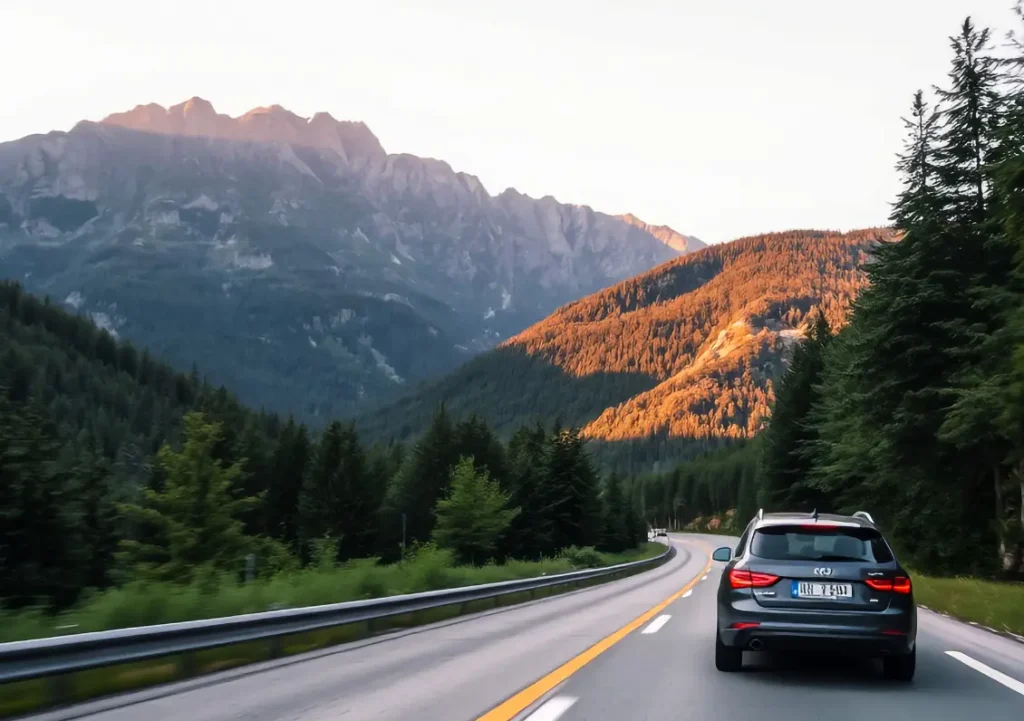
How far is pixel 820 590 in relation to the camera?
8.94 metres

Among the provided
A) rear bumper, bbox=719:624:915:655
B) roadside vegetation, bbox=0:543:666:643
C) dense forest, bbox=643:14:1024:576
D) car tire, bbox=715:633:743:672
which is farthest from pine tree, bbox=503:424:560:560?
rear bumper, bbox=719:624:915:655

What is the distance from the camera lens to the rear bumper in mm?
8727

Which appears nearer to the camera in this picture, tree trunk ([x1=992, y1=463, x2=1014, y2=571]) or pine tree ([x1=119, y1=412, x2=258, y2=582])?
tree trunk ([x1=992, y1=463, x2=1014, y2=571])

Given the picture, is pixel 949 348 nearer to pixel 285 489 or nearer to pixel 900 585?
pixel 900 585

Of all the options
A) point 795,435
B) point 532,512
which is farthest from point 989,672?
point 532,512

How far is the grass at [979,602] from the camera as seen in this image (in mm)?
14172

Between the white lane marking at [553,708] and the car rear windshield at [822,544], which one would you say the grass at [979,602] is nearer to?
the car rear windshield at [822,544]

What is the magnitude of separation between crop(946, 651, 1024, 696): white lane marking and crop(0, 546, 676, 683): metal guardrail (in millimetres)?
7238

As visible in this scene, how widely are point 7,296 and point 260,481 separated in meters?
116

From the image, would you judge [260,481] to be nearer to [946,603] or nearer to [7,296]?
[946,603]

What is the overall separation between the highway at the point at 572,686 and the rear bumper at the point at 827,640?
352 mm

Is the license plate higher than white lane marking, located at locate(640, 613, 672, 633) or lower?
higher

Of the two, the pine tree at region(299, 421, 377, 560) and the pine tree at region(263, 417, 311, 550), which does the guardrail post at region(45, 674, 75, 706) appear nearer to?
the pine tree at region(299, 421, 377, 560)

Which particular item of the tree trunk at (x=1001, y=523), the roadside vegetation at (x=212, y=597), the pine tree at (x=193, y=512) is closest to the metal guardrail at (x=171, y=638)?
the roadside vegetation at (x=212, y=597)
